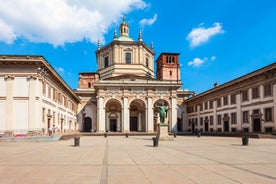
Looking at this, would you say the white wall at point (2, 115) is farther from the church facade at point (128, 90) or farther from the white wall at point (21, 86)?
the church facade at point (128, 90)

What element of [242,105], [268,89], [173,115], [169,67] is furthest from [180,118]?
[268,89]

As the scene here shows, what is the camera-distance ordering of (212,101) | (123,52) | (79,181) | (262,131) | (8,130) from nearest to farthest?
(79,181)
(8,130)
(262,131)
(212,101)
(123,52)

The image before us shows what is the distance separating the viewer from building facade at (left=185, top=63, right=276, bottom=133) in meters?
32.1

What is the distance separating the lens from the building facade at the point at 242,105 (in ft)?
105

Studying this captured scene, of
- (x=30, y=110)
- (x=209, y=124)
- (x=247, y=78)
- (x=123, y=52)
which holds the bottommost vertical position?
(x=209, y=124)

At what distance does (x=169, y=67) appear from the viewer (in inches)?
2655

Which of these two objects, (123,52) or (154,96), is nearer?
(154,96)

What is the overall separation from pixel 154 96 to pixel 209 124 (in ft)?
38.7

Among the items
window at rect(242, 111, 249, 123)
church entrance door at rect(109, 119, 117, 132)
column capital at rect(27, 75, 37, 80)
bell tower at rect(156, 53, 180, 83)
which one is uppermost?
bell tower at rect(156, 53, 180, 83)

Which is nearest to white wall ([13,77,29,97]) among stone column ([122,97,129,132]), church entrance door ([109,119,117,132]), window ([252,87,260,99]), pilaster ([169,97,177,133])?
stone column ([122,97,129,132])

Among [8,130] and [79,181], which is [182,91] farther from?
[79,181]

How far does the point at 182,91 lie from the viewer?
64.6 meters

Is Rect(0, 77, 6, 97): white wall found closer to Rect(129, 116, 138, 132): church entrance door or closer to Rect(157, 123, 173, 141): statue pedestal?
Rect(157, 123, 173, 141): statue pedestal

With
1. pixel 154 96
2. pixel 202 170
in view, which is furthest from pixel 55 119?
pixel 202 170
